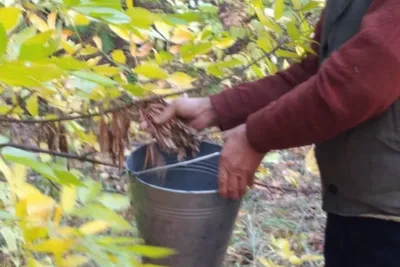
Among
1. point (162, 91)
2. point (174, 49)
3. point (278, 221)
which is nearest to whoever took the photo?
point (162, 91)

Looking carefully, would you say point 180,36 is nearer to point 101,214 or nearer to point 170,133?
point 170,133

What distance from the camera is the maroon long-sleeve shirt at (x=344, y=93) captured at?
3.27ft

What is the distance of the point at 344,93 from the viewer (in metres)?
1.04

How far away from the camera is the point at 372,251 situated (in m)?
1.22

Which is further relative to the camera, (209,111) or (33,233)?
(209,111)

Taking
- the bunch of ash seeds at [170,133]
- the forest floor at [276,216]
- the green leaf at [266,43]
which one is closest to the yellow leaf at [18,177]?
the bunch of ash seeds at [170,133]

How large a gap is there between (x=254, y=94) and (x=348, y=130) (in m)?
0.31

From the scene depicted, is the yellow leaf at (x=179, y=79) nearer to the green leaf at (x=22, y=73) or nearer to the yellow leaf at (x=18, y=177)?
the yellow leaf at (x=18, y=177)

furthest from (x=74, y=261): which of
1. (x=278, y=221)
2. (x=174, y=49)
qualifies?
(x=278, y=221)

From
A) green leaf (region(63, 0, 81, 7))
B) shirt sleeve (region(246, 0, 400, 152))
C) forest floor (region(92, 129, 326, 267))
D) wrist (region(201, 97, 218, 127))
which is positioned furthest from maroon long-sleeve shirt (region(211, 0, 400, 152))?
forest floor (region(92, 129, 326, 267))

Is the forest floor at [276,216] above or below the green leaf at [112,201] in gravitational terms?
below

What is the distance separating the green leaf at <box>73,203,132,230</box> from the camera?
2.21 feet

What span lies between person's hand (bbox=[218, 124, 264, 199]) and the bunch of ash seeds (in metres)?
0.15

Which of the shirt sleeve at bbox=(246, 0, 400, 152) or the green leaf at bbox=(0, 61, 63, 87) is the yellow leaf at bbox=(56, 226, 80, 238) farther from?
the shirt sleeve at bbox=(246, 0, 400, 152)
